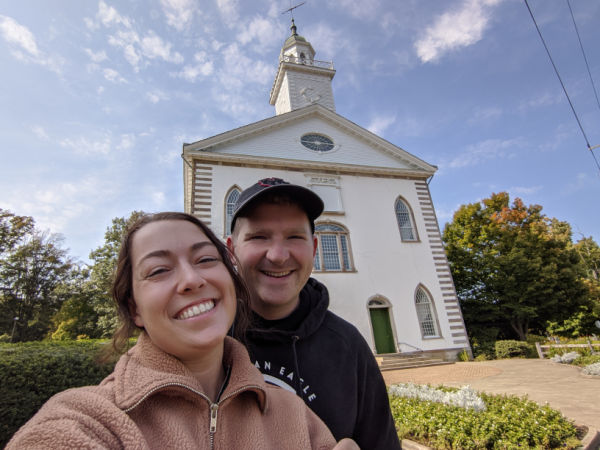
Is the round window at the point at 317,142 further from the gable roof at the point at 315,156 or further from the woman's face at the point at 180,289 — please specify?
the woman's face at the point at 180,289

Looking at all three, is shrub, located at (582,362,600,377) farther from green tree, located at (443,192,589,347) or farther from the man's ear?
the man's ear

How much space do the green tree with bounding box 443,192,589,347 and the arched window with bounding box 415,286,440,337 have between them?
282 inches

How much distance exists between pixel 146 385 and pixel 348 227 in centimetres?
1542

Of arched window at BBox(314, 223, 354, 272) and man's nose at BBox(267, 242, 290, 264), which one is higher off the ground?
arched window at BBox(314, 223, 354, 272)

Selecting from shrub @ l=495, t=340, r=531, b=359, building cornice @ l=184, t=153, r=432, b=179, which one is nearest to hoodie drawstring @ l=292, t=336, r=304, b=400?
building cornice @ l=184, t=153, r=432, b=179

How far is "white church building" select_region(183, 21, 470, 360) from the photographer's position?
1493 cm

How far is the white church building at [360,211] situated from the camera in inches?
588

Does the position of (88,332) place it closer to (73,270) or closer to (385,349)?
(73,270)

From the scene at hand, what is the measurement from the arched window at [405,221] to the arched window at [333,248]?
3.45m

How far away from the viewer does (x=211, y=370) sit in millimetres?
1408

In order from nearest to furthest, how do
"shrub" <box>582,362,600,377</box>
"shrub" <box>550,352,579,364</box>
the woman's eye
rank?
1. the woman's eye
2. "shrub" <box>582,362,600,377</box>
3. "shrub" <box>550,352,579,364</box>

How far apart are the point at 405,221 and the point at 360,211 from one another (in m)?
2.90

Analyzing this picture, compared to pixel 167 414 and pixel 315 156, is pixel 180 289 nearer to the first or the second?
pixel 167 414

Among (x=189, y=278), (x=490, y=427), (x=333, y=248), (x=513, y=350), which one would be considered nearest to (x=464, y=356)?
(x=513, y=350)
